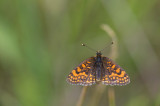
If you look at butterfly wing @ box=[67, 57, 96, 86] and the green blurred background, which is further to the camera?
the green blurred background

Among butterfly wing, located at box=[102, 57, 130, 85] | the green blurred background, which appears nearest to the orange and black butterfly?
butterfly wing, located at box=[102, 57, 130, 85]

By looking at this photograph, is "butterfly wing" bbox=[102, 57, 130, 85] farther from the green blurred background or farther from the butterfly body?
the green blurred background

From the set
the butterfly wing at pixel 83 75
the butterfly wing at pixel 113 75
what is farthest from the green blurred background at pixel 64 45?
the butterfly wing at pixel 113 75

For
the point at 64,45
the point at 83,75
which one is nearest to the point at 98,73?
the point at 83,75

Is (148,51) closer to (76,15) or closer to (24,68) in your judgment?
(76,15)

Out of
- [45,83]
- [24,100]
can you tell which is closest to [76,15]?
[45,83]

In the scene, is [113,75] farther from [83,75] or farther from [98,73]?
[83,75]
